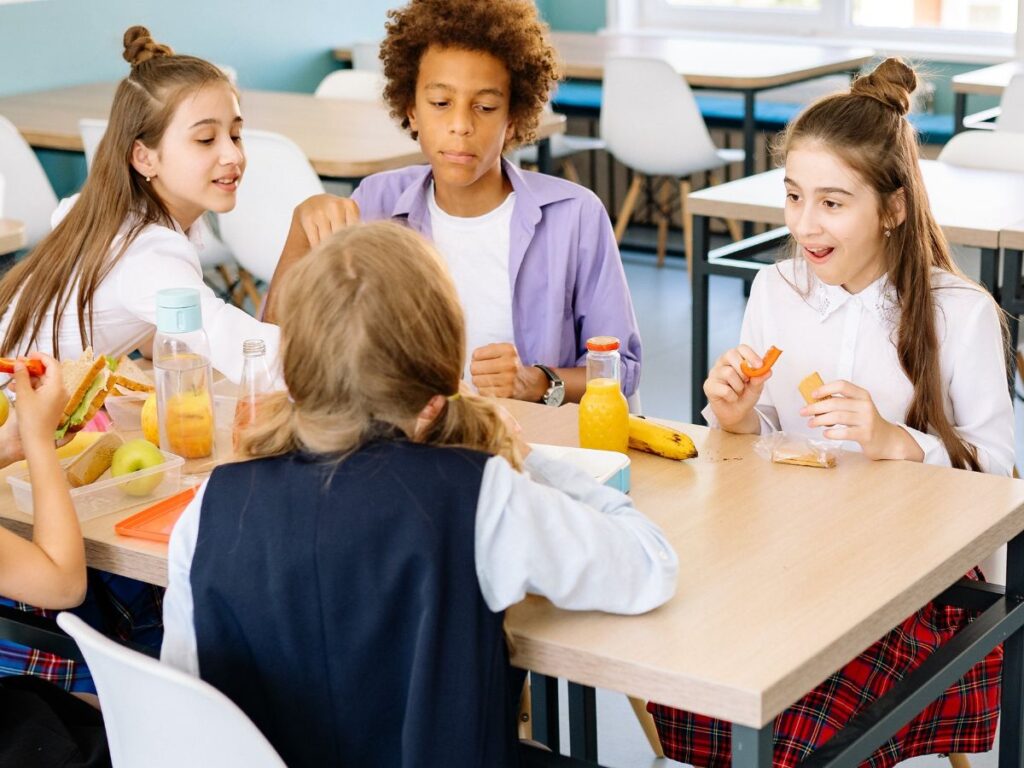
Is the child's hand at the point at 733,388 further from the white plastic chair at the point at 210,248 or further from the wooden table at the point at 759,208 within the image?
the white plastic chair at the point at 210,248

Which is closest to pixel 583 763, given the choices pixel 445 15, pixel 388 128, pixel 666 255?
pixel 445 15

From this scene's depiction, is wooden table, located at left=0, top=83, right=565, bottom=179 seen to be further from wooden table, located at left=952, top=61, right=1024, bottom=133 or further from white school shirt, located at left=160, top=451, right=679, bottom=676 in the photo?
white school shirt, located at left=160, top=451, right=679, bottom=676

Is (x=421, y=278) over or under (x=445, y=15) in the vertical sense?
under

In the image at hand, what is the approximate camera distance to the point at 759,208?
133 inches

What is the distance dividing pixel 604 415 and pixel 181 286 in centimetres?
69

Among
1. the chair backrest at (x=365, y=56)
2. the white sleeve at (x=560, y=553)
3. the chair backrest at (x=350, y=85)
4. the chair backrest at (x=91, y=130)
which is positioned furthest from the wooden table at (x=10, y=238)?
the chair backrest at (x=365, y=56)

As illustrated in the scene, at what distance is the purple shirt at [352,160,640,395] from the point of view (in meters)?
2.47

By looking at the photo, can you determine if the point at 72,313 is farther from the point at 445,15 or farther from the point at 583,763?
the point at 583,763

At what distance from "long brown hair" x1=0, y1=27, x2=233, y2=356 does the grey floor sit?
1.07 meters

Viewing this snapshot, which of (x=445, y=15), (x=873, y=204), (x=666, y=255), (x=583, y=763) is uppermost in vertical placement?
(x=445, y=15)

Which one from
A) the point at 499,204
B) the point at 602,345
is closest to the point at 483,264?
the point at 499,204

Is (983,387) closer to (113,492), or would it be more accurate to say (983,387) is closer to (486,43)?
(486,43)

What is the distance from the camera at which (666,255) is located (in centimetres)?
602

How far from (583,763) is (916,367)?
786 mm
